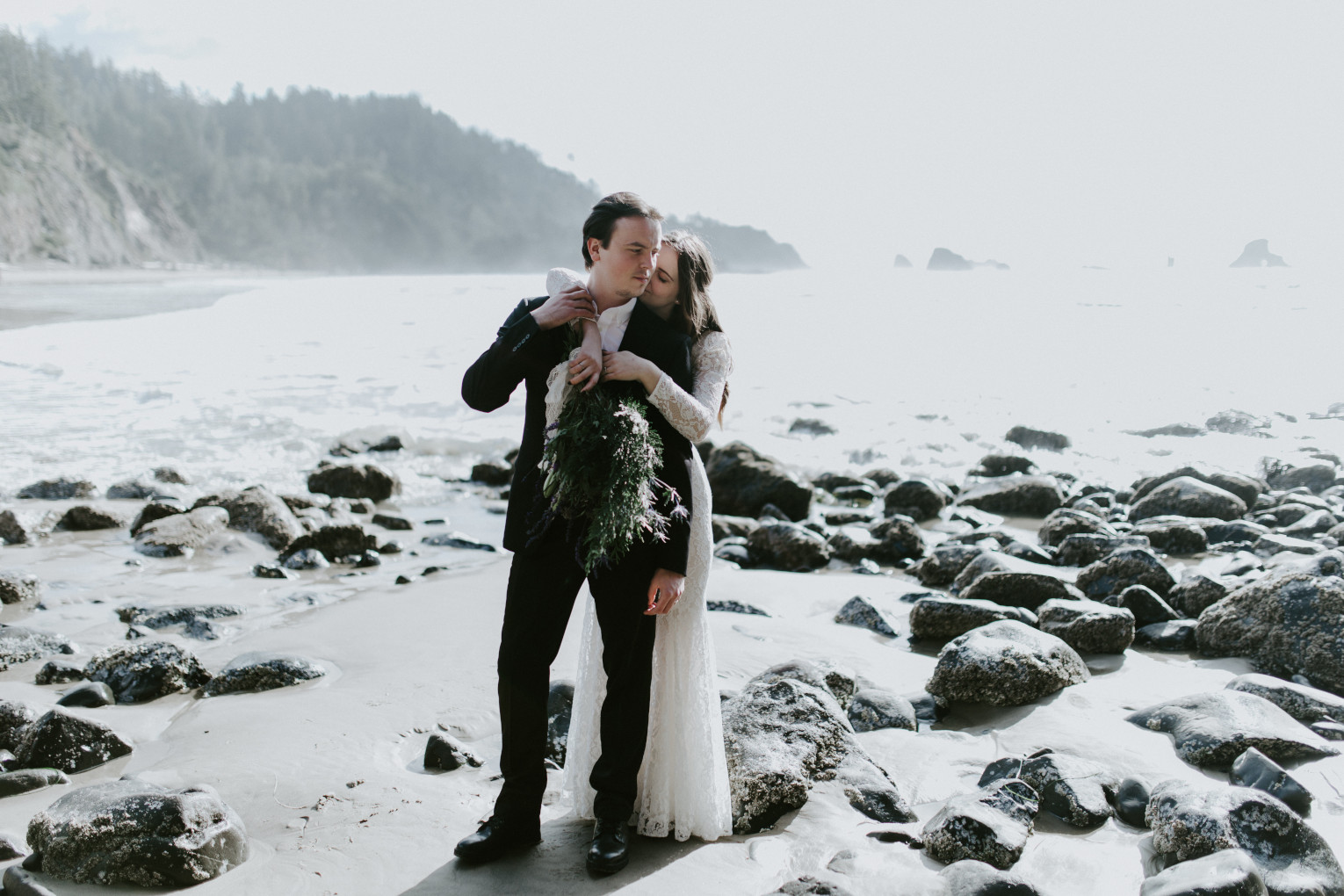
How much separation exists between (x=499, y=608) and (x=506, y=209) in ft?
602

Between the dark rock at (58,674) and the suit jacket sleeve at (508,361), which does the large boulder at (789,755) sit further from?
the dark rock at (58,674)

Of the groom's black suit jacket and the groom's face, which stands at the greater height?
the groom's face

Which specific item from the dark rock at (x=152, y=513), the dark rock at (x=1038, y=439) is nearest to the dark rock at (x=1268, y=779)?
the dark rock at (x=152, y=513)

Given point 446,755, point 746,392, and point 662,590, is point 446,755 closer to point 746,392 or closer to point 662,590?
point 662,590

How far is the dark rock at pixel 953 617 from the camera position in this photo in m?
6.42

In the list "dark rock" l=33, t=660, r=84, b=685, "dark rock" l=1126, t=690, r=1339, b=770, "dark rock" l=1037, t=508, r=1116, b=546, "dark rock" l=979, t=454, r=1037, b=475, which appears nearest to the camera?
"dark rock" l=1126, t=690, r=1339, b=770

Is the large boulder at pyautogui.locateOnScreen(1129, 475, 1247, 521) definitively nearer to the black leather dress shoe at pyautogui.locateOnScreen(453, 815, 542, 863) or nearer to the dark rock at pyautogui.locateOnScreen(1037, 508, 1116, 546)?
the dark rock at pyautogui.locateOnScreen(1037, 508, 1116, 546)

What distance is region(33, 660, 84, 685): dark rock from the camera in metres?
5.38

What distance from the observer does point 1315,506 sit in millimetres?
11258

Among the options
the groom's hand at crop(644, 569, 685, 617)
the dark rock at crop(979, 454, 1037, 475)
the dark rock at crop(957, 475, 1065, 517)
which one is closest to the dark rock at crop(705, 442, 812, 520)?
the dark rock at crop(957, 475, 1065, 517)

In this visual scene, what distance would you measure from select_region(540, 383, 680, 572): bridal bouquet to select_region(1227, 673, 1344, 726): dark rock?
3.85 meters

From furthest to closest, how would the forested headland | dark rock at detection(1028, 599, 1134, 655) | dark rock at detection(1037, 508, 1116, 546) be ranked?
the forested headland
dark rock at detection(1037, 508, 1116, 546)
dark rock at detection(1028, 599, 1134, 655)

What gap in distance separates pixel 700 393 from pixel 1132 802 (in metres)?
2.49

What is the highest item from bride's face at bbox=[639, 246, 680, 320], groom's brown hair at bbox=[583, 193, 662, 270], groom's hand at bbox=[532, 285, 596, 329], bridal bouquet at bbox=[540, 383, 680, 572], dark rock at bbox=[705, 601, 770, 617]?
groom's brown hair at bbox=[583, 193, 662, 270]
